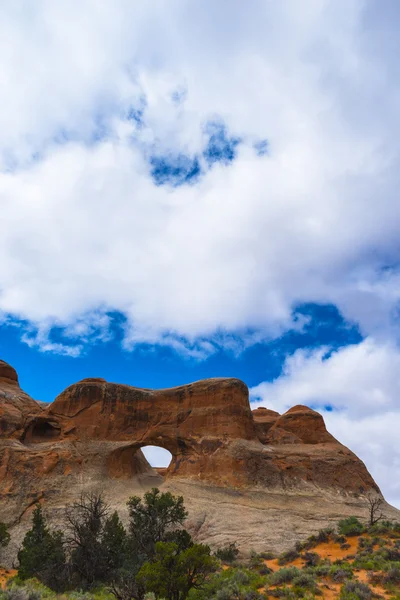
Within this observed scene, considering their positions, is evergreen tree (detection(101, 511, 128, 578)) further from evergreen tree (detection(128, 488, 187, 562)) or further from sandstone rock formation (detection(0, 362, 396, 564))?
sandstone rock formation (detection(0, 362, 396, 564))

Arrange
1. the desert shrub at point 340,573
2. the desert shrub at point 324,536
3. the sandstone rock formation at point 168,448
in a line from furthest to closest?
the sandstone rock formation at point 168,448, the desert shrub at point 324,536, the desert shrub at point 340,573

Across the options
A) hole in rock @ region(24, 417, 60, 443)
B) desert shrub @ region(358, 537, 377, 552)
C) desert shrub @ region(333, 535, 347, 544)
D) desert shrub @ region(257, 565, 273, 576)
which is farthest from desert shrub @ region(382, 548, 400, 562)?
hole in rock @ region(24, 417, 60, 443)

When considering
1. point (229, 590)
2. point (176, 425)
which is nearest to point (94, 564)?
point (229, 590)

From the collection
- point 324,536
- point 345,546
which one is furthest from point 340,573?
point 324,536

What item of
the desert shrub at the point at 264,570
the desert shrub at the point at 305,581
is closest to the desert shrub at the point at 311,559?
the desert shrub at the point at 264,570

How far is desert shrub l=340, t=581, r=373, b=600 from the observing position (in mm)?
16628

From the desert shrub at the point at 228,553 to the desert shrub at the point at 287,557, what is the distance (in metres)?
3.03

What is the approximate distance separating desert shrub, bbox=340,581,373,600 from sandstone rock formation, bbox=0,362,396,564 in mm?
19113

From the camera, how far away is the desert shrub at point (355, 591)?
1663cm

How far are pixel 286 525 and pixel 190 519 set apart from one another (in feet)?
24.4

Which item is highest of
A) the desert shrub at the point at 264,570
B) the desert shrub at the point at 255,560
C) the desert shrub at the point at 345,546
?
the desert shrub at the point at 345,546

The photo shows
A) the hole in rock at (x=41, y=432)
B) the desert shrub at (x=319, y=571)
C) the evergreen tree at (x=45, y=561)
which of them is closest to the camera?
the desert shrub at (x=319, y=571)

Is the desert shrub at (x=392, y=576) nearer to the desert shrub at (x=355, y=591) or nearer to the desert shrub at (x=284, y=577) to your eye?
the desert shrub at (x=355, y=591)

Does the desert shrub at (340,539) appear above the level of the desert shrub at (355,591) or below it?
above
